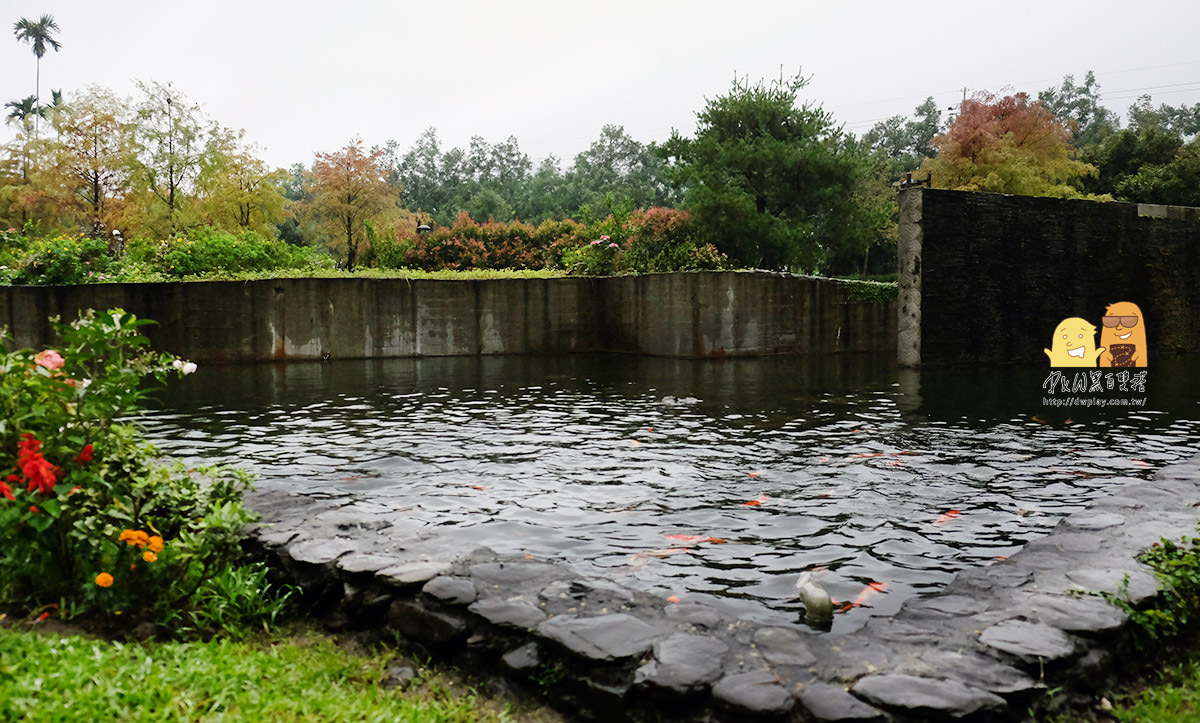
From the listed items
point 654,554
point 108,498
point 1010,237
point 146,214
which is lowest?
point 654,554

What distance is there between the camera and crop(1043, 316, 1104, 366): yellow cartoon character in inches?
649

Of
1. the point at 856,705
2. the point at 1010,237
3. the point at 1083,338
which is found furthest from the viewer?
the point at 1083,338

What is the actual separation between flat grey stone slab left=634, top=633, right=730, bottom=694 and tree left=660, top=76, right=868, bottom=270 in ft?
65.9

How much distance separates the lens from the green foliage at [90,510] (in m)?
3.21

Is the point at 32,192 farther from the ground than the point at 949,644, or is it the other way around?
the point at 32,192

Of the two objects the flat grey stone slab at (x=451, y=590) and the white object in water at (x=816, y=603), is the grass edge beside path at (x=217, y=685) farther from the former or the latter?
the white object in water at (x=816, y=603)

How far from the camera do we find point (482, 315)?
59.3 ft

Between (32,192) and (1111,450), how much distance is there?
3840cm

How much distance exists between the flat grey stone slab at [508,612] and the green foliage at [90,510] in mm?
1025

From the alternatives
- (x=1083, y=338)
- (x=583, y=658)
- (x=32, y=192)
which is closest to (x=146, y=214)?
(x=32, y=192)

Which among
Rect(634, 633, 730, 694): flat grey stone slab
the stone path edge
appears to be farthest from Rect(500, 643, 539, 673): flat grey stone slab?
Rect(634, 633, 730, 694): flat grey stone slab

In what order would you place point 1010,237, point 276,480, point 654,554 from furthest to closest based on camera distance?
point 1010,237
point 276,480
point 654,554

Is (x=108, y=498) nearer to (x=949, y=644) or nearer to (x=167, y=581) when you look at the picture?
(x=167, y=581)

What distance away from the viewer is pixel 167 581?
11.2 feet
